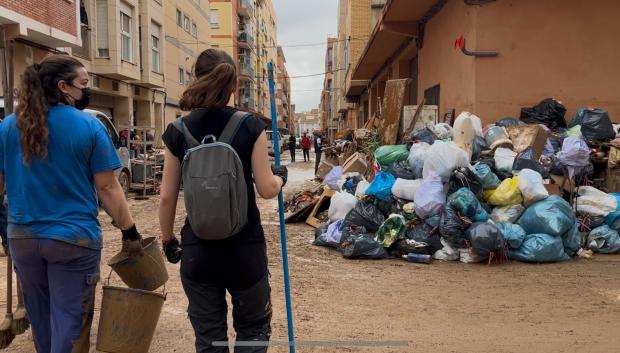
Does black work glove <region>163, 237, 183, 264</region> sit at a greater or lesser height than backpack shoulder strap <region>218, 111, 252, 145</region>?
lesser

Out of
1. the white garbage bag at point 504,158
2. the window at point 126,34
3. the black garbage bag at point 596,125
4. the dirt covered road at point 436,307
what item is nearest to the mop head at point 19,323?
the dirt covered road at point 436,307

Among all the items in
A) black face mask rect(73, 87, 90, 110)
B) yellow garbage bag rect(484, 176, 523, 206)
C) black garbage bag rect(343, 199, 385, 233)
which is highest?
black face mask rect(73, 87, 90, 110)

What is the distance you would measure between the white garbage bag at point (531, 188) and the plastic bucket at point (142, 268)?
4503 millimetres

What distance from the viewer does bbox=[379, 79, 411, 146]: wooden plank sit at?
9148 millimetres

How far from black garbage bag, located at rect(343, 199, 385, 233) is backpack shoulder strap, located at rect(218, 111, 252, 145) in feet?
14.7

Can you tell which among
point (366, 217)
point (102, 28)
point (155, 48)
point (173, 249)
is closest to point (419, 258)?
point (366, 217)

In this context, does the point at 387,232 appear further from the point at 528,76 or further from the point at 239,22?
the point at 239,22

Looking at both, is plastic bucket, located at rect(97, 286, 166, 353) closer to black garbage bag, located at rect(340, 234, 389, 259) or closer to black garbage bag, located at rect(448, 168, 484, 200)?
black garbage bag, located at rect(340, 234, 389, 259)

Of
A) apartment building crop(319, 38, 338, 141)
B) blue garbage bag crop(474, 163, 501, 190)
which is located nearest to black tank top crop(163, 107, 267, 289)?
blue garbage bag crop(474, 163, 501, 190)

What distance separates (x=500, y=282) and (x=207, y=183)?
3907 millimetres

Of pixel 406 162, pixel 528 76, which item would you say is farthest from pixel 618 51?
pixel 406 162

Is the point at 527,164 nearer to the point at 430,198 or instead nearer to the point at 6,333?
the point at 430,198

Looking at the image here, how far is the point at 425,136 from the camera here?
7562 mm

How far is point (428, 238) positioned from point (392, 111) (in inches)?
161
